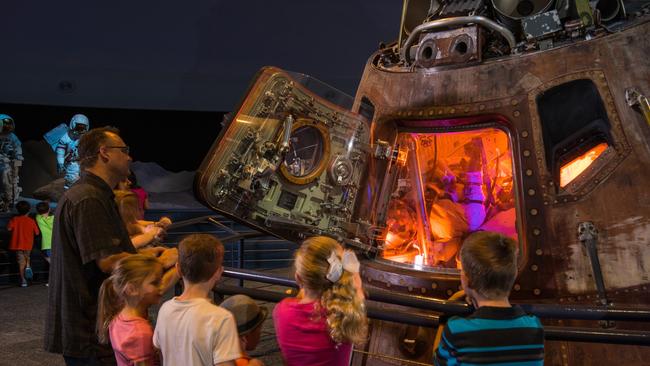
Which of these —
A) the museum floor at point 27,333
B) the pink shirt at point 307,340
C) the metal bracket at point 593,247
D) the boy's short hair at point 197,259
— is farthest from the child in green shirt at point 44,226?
the metal bracket at point 593,247

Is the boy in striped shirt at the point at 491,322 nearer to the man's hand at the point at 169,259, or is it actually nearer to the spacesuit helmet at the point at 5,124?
the man's hand at the point at 169,259

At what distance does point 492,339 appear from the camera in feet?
5.57

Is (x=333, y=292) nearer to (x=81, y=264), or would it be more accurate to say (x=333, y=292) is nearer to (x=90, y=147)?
(x=81, y=264)

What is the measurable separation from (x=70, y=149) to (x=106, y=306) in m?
8.11

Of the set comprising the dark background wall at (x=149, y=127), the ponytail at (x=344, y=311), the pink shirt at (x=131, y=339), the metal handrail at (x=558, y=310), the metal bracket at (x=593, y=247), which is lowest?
the pink shirt at (x=131, y=339)

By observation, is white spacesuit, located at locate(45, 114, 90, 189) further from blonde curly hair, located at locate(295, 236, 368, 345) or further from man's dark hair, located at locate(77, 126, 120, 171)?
blonde curly hair, located at locate(295, 236, 368, 345)

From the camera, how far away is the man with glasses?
2.27 metres

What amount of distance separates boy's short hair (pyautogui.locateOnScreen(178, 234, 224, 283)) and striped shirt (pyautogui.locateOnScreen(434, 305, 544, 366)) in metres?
0.84

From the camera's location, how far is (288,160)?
367 cm

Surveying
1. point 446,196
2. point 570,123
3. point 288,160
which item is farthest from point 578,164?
point 288,160

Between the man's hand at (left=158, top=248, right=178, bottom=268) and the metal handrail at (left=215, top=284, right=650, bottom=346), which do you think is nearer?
the metal handrail at (left=215, top=284, right=650, bottom=346)

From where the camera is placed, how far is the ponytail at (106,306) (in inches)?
86.7

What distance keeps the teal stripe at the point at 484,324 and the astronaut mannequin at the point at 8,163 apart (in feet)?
28.1


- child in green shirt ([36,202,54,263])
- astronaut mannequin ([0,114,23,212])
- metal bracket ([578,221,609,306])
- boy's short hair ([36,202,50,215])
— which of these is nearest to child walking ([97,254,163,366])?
metal bracket ([578,221,609,306])
